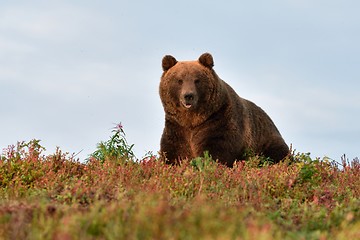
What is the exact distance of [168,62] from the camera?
1345cm

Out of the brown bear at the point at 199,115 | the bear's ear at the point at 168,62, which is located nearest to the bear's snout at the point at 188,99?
the brown bear at the point at 199,115

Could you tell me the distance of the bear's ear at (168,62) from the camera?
13.4m

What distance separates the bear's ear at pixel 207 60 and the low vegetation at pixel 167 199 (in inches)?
91.9

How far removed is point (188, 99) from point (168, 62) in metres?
1.43

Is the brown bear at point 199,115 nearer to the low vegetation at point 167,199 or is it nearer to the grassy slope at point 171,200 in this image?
the low vegetation at point 167,199

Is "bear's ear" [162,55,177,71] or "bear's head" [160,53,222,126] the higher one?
"bear's ear" [162,55,177,71]

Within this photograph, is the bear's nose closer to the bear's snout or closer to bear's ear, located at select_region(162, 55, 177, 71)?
the bear's snout

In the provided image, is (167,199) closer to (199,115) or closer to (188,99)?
(188,99)

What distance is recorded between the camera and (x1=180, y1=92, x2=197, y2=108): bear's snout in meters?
12.4

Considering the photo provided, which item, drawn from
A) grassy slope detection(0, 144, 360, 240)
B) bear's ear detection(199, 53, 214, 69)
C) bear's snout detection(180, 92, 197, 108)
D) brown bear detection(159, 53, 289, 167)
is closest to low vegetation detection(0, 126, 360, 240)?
grassy slope detection(0, 144, 360, 240)

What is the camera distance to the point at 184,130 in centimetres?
1311

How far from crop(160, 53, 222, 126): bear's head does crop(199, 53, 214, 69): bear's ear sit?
0.48 ft

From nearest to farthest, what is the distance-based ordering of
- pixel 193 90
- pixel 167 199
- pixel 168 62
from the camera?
pixel 167 199 < pixel 193 90 < pixel 168 62

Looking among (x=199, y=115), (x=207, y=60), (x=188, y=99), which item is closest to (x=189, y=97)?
(x=188, y=99)
